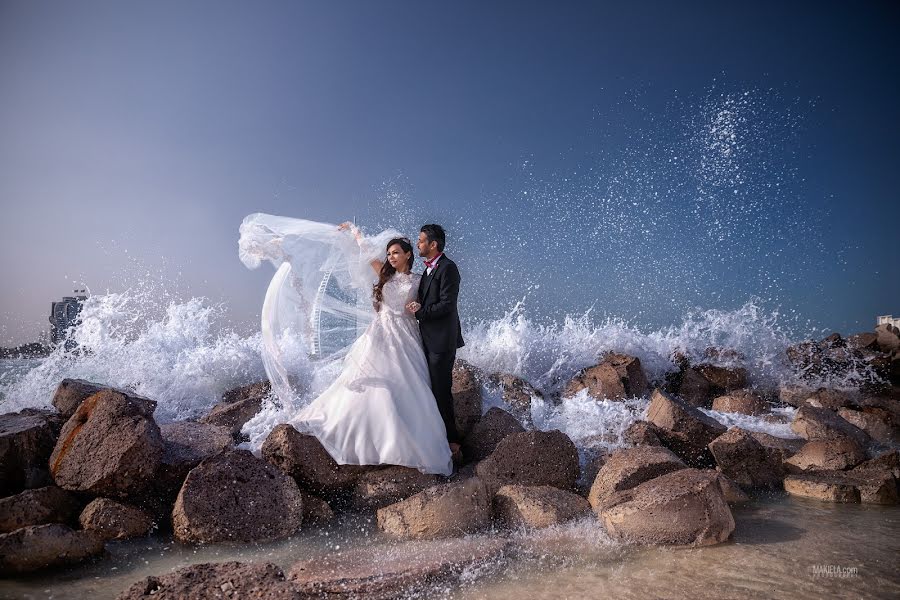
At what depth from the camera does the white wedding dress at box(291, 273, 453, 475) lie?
4859 mm

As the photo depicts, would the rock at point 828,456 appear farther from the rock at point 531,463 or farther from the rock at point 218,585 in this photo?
the rock at point 218,585

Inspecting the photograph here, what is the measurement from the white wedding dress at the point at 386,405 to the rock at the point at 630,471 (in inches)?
56.4

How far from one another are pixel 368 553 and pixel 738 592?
2.30 m

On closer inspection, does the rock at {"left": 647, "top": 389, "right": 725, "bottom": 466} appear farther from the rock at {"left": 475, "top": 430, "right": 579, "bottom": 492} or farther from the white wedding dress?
the white wedding dress

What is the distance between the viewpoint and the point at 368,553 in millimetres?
3705

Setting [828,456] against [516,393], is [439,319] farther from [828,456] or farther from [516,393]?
[828,456]

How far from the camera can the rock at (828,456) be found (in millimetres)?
6172

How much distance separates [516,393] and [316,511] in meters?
4.63

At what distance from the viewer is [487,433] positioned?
573 cm

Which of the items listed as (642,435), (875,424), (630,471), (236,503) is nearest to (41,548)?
(236,503)

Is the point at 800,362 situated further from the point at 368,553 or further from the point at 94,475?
the point at 94,475

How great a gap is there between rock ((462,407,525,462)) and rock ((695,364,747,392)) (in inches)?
291

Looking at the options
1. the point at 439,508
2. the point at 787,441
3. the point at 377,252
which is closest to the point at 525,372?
the point at 787,441

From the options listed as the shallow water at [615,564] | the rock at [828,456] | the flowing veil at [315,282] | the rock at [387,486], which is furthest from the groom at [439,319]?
the rock at [828,456]
